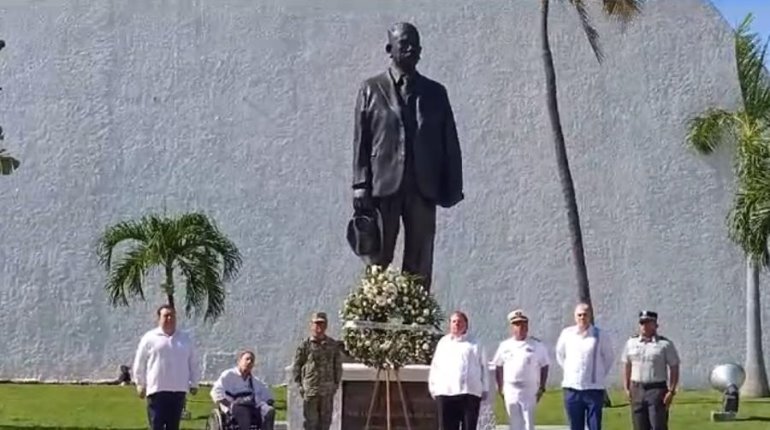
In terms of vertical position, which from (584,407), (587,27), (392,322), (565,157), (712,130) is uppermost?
(587,27)

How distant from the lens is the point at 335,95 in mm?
25953

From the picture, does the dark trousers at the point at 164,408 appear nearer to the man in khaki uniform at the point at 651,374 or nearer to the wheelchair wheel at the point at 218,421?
the wheelchair wheel at the point at 218,421

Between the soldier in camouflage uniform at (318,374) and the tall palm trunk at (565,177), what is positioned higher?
the tall palm trunk at (565,177)

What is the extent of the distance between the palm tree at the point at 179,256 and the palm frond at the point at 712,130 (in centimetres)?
767

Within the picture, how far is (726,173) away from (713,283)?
1828 mm

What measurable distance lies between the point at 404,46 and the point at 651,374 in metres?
3.41

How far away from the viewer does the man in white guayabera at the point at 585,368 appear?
40.1 feet

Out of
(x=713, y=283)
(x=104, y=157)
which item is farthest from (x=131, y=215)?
(x=713, y=283)

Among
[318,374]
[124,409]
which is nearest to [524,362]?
[318,374]

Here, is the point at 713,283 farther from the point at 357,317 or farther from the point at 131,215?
the point at 357,317

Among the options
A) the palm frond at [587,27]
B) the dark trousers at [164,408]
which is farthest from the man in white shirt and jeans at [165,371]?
the palm frond at [587,27]

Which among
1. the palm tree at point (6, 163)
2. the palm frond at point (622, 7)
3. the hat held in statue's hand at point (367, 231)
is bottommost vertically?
the hat held in statue's hand at point (367, 231)

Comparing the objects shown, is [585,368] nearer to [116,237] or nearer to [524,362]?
[524,362]

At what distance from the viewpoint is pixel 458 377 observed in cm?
1170
